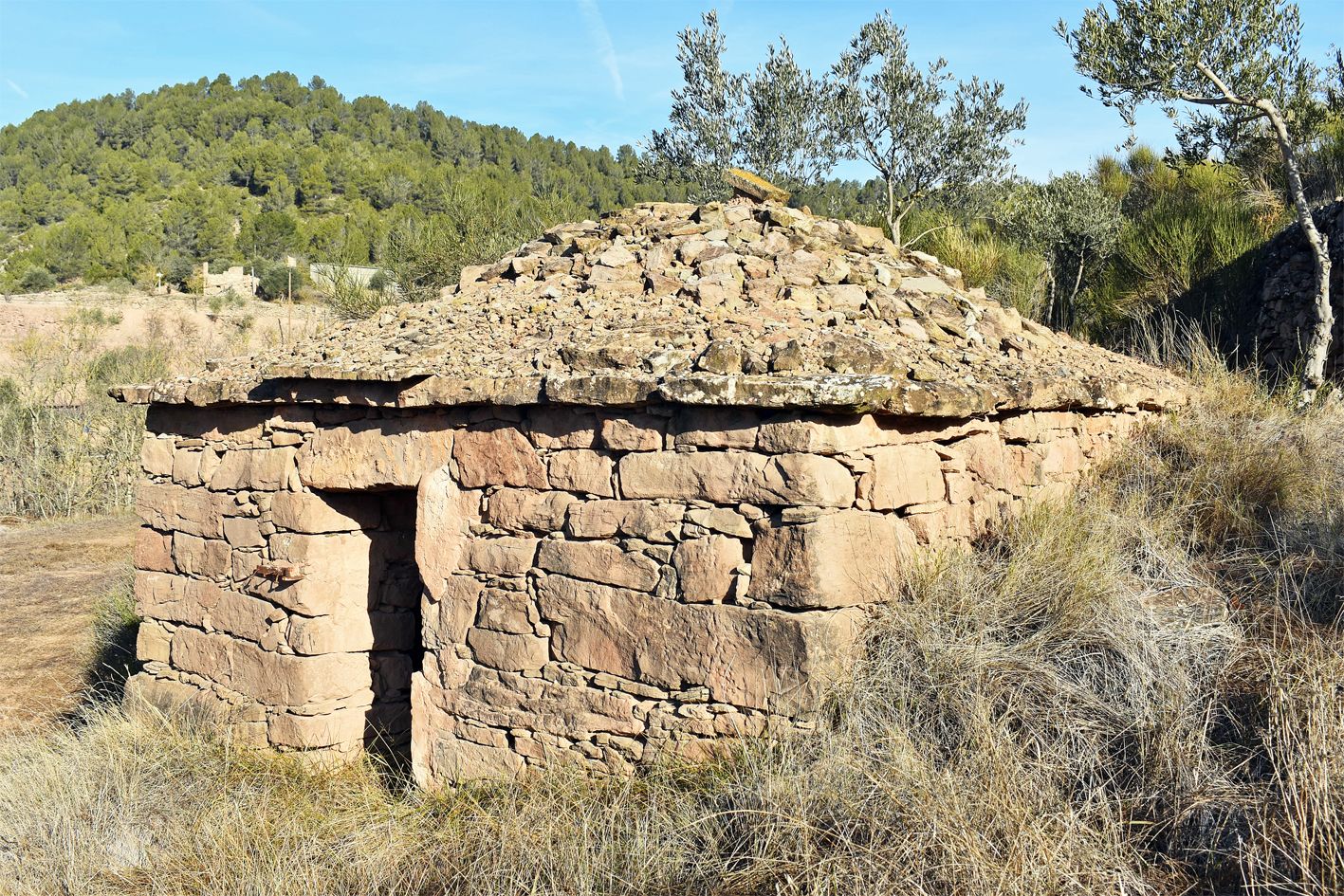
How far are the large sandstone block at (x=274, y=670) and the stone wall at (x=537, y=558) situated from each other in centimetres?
1

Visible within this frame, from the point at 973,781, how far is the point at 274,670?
327 cm

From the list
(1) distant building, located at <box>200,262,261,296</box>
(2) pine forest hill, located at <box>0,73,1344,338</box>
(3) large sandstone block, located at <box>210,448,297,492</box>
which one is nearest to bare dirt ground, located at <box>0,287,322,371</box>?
(1) distant building, located at <box>200,262,261,296</box>

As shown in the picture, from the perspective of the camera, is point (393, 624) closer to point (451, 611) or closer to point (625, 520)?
point (451, 611)

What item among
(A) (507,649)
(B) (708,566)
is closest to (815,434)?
(B) (708,566)

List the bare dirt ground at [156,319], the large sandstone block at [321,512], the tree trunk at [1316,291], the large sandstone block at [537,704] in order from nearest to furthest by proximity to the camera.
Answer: the large sandstone block at [537,704], the large sandstone block at [321,512], the tree trunk at [1316,291], the bare dirt ground at [156,319]

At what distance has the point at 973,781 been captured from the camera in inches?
110

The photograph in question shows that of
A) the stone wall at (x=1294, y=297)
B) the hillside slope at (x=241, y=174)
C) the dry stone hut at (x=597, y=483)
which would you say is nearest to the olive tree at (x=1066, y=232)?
the stone wall at (x=1294, y=297)

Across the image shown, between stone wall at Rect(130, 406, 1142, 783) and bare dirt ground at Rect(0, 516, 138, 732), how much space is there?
5.91ft

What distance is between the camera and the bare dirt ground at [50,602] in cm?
634

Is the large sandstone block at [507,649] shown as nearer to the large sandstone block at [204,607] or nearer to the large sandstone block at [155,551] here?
the large sandstone block at [204,607]

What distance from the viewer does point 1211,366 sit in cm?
650

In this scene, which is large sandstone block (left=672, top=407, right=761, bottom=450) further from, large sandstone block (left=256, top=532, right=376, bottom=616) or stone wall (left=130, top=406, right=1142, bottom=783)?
large sandstone block (left=256, top=532, right=376, bottom=616)

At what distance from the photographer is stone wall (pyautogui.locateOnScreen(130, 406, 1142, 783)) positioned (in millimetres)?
3352

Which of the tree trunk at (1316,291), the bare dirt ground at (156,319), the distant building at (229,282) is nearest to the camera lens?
the tree trunk at (1316,291)
